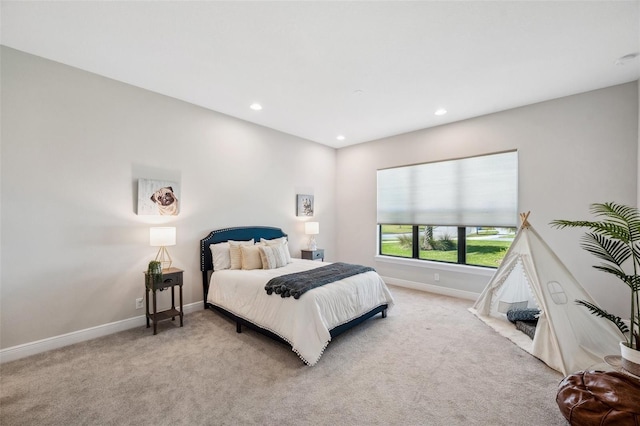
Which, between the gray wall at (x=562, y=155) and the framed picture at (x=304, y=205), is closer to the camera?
the gray wall at (x=562, y=155)

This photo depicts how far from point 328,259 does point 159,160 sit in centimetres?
388

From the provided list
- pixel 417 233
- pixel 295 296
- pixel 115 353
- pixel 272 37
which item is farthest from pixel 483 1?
pixel 115 353

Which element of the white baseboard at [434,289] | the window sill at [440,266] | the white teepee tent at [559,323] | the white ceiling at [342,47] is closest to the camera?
the white ceiling at [342,47]

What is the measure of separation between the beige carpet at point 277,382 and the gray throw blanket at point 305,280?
0.63 meters

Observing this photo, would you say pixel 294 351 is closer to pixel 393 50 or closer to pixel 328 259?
pixel 393 50

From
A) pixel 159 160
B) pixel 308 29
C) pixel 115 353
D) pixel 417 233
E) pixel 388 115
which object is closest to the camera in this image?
pixel 308 29

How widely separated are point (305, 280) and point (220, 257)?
5.22 ft

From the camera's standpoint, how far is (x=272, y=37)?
2.46 m

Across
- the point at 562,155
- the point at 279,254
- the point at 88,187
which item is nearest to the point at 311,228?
the point at 279,254

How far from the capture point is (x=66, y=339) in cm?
291

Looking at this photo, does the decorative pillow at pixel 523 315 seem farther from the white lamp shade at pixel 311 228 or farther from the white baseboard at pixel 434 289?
the white lamp shade at pixel 311 228

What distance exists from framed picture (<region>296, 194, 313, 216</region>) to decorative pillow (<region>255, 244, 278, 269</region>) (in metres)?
1.68

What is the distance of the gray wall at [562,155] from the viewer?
10.9 feet

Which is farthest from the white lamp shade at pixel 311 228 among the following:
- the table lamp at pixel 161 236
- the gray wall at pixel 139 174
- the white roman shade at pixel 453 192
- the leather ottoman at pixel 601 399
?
the leather ottoman at pixel 601 399
